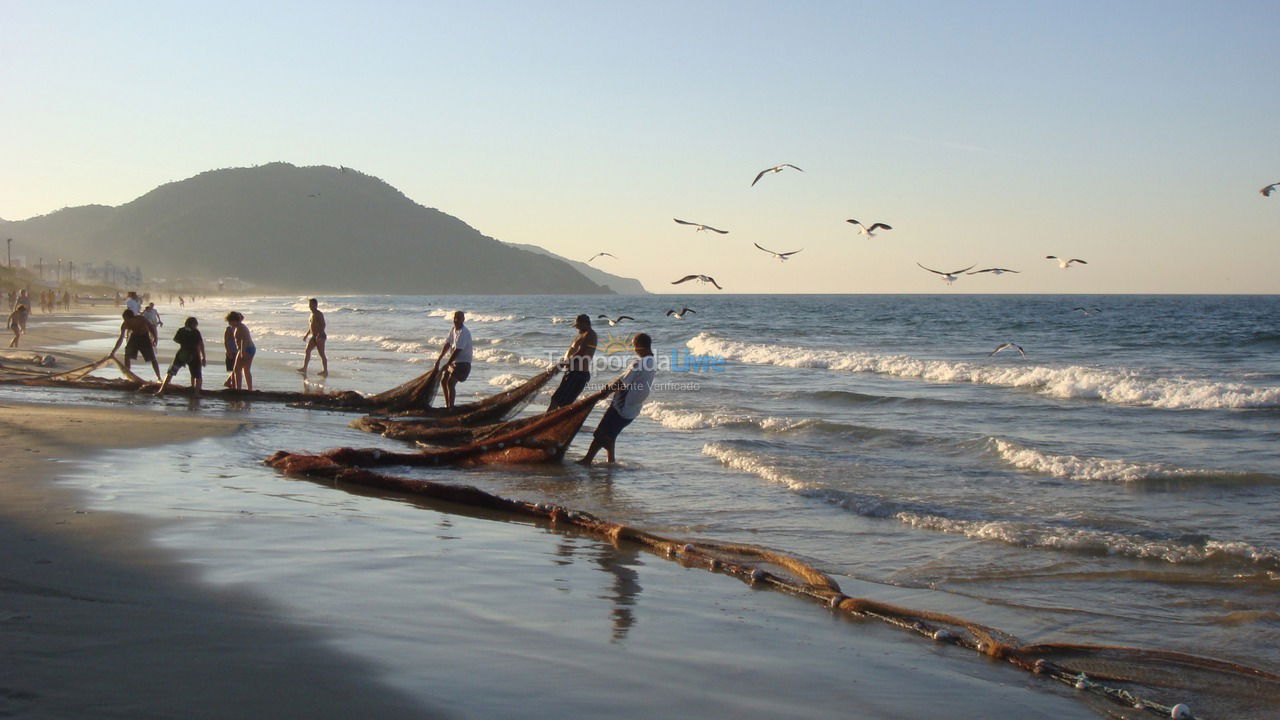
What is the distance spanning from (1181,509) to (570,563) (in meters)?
5.94

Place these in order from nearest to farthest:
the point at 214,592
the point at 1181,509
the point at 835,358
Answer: the point at 214,592
the point at 1181,509
the point at 835,358

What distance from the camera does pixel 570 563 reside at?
650 centimetres

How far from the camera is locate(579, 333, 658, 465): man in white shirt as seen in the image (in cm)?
1038

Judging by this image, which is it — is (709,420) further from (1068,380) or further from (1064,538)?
(1068,380)

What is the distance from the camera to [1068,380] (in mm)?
20766

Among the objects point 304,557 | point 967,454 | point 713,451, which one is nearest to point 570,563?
point 304,557

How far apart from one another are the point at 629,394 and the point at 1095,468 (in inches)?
198

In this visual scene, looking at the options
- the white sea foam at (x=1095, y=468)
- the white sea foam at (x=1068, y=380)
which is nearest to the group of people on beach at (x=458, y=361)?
the white sea foam at (x=1095, y=468)

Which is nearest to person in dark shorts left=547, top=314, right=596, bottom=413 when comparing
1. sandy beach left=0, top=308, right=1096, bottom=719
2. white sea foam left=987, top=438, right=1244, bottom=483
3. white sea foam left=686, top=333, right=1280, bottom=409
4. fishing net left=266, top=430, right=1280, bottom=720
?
fishing net left=266, top=430, right=1280, bottom=720

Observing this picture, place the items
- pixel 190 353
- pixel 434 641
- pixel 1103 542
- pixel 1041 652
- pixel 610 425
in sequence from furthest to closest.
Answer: pixel 190 353 → pixel 610 425 → pixel 1103 542 → pixel 1041 652 → pixel 434 641

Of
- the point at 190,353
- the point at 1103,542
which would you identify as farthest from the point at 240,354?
the point at 1103,542

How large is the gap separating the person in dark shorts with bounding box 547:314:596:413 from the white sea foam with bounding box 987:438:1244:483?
194 inches

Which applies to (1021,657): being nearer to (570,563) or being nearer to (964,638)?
(964,638)

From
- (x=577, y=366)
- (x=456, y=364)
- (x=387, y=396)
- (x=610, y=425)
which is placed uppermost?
(x=577, y=366)
